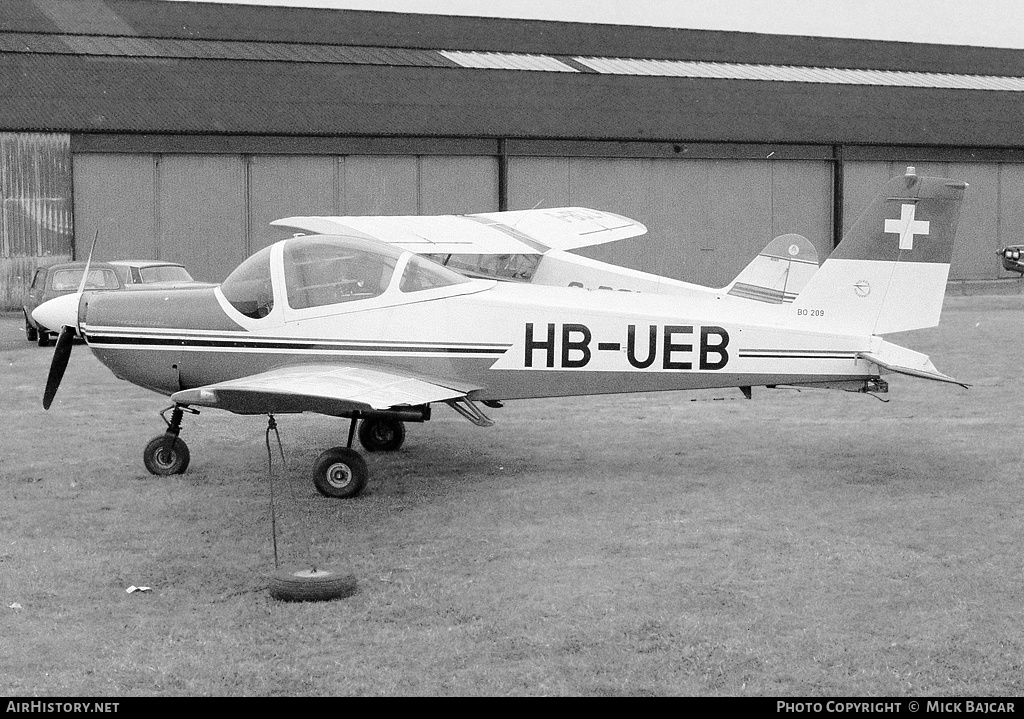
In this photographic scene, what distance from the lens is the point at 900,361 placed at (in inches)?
377

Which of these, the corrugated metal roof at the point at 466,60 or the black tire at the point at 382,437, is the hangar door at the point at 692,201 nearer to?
the corrugated metal roof at the point at 466,60

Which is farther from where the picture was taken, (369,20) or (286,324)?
A: (369,20)

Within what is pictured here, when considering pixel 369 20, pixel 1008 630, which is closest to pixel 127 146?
pixel 369 20

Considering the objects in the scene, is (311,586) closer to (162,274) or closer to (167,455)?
(167,455)

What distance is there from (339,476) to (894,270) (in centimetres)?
480

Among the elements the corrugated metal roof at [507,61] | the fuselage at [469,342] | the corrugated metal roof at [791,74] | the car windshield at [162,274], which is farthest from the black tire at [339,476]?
the corrugated metal roof at [791,74]

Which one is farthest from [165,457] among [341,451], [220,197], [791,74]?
[791,74]

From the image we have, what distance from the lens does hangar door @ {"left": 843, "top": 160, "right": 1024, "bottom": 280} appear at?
40344 millimetres

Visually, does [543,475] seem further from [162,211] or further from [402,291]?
[162,211]

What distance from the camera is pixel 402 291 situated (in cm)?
988

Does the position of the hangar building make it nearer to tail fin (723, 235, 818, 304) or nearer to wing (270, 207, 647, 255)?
wing (270, 207, 647, 255)

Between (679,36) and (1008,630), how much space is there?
42623 millimetres

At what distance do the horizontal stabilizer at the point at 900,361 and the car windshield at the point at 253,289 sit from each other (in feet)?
15.9
